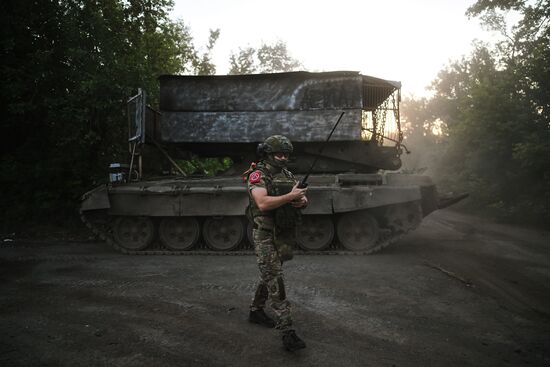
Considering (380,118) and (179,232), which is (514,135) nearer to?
(380,118)

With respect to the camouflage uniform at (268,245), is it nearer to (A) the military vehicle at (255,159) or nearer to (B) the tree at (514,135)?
(A) the military vehicle at (255,159)

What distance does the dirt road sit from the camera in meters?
3.44

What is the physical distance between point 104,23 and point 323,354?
11.0 m

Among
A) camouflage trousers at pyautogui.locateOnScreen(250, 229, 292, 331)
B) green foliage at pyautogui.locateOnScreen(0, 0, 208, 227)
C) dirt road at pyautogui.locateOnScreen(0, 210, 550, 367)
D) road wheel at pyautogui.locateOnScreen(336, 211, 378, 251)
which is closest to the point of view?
dirt road at pyautogui.locateOnScreen(0, 210, 550, 367)

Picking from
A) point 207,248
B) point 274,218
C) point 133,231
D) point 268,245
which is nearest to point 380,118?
point 207,248

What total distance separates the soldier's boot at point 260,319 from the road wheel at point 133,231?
5.04 meters

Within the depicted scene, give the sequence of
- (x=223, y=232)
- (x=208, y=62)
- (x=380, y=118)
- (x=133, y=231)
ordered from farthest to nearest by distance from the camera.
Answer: (x=208, y=62)
(x=380, y=118)
(x=133, y=231)
(x=223, y=232)

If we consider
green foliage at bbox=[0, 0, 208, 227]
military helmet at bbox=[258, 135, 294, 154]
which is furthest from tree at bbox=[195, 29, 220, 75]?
military helmet at bbox=[258, 135, 294, 154]

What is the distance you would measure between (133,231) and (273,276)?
586 centimetres

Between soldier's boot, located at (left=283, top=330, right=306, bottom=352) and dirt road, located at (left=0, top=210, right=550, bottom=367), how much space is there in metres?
0.06

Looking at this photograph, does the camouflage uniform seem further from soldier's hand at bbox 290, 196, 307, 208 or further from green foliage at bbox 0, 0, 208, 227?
green foliage at bbox 0, 0, 208, 227

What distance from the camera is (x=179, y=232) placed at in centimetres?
846

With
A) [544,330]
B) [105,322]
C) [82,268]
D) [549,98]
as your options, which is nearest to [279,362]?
[105,322]

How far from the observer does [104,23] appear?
34.6 feet
